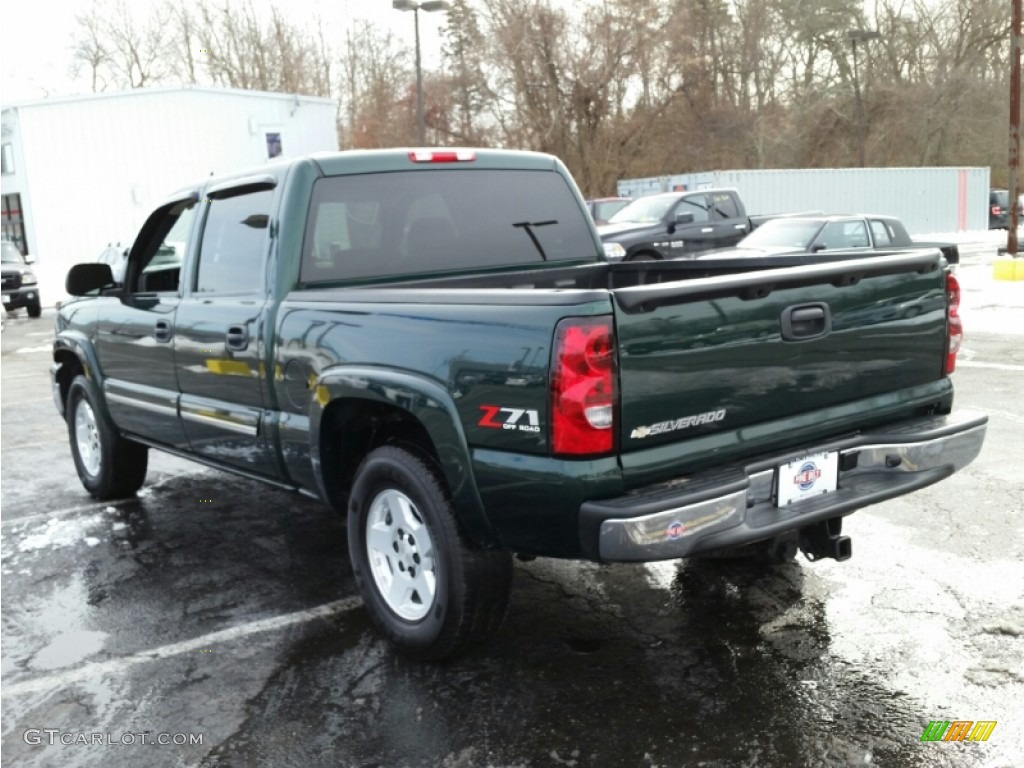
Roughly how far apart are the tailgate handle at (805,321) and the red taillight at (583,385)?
716 millimetres

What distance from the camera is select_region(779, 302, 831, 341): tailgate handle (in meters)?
3.25

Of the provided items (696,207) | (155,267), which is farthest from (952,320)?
(696,207)

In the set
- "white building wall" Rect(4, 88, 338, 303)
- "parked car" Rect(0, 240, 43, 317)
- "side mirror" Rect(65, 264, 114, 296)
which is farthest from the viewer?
"white building wall" Rect(4, 88, 338, 303)

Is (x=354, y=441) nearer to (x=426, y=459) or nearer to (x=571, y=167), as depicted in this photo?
(x=426, y=459)

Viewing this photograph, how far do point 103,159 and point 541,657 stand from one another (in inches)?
1311

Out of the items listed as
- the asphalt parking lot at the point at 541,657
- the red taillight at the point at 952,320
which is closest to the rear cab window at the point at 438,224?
the asphalt parking lot at the point at 541,657

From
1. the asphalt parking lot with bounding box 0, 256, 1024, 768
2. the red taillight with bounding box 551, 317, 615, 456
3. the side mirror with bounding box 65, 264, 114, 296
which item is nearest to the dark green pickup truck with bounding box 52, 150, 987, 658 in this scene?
the red taillight with bounding box 551, 317, 615, 456

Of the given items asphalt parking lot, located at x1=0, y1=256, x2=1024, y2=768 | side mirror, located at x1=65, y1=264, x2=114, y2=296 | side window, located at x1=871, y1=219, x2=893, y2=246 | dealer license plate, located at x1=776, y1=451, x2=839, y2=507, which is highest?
side mirror, located at x1=65, y1=264, x2=114, y2=296

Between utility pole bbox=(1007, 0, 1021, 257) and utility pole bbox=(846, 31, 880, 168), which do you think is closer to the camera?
utility pole bbox=(1007, 0, 1021, 257)

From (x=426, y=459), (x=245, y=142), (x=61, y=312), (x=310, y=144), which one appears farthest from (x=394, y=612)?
(x=310, y=144)

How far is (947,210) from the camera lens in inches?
1422

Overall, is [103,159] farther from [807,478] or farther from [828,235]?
[807,478]

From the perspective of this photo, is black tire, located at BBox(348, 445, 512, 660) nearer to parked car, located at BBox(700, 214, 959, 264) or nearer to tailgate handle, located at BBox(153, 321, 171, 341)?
tailgate handle, located at BBox(153, 321, 171, 341)

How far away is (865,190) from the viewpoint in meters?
33.7
